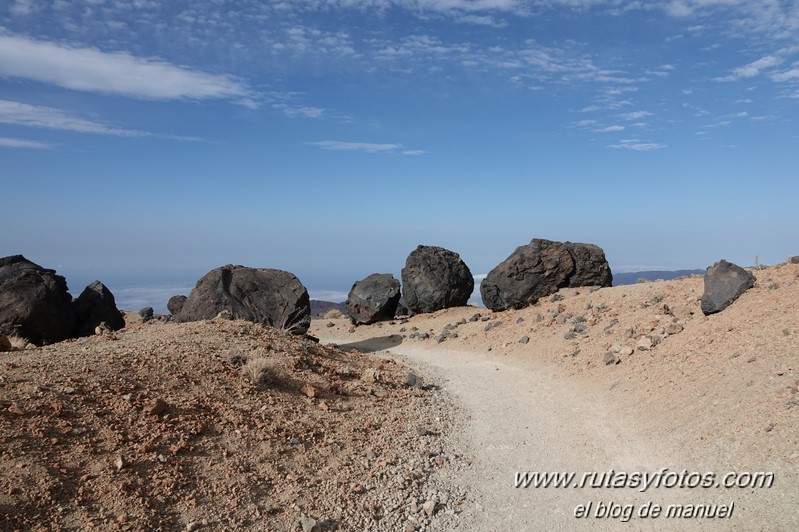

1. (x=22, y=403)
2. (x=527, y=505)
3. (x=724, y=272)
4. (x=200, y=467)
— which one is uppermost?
(x=724, y=272)

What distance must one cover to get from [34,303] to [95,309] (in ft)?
9.05

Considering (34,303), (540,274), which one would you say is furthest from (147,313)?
(540,274)

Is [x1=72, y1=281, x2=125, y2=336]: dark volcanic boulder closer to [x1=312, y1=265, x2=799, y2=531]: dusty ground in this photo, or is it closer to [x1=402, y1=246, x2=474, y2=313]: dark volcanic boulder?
[x1=312, y1=265, x2=799, y2=531]: dusty ground

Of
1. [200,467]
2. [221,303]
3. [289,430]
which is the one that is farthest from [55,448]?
[221,303]

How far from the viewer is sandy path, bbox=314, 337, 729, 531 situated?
692cm

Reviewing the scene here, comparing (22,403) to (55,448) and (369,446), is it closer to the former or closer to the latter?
(55,448)

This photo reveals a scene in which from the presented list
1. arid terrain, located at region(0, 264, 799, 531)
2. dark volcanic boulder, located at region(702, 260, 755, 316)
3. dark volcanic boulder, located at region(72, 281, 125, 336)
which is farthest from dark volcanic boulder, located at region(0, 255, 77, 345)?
dark volcanic boulder, located at region(702, 260, 755, 316)

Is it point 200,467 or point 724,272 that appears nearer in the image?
point 200,467

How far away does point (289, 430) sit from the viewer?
8805 mm

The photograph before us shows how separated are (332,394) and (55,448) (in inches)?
204

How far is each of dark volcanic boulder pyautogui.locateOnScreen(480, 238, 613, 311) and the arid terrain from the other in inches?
273

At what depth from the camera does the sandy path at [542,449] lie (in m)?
6.92

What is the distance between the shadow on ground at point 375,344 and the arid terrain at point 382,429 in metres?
5.68

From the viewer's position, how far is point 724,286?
13484 mm
